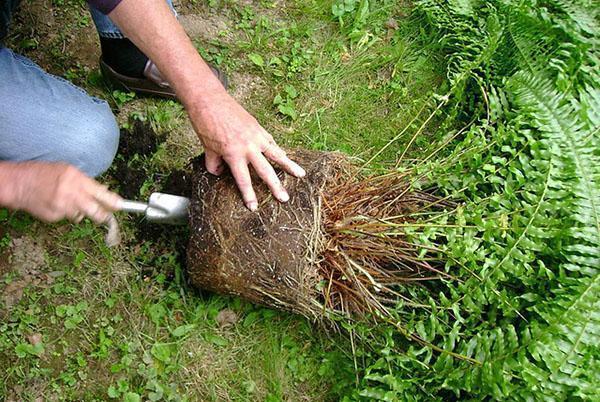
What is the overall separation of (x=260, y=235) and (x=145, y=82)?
47.3 inches

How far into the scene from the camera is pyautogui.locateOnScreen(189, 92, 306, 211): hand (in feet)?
6.70

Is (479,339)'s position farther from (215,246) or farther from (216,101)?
(216,101)

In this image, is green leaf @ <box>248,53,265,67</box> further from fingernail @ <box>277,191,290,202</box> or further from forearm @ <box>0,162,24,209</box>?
forearm @ <box>0,162,24,209</box>

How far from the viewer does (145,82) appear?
112 inches

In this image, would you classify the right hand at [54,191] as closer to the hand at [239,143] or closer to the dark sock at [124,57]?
the hand at [239,143]

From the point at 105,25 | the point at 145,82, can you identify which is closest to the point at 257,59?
the point at 145,82

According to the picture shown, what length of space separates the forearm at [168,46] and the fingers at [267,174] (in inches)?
11.0

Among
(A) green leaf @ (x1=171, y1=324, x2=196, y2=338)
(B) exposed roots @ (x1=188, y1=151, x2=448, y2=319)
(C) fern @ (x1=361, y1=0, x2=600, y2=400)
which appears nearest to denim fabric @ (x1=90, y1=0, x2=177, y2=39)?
(B) exposed roots @ (x1=188, y1=151, x2=448, y2=319)

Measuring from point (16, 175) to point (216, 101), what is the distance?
0.71m

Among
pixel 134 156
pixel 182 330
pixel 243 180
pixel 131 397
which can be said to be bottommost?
pixel 131 397

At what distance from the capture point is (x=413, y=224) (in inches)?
86.0

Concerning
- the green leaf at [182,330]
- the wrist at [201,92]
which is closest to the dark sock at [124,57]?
the wrist at [201,92]

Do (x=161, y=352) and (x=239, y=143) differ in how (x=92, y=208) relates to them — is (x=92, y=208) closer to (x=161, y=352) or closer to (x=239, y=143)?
(x=239, y=143)

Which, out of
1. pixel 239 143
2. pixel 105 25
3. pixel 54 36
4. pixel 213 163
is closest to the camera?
pixel 239 143
